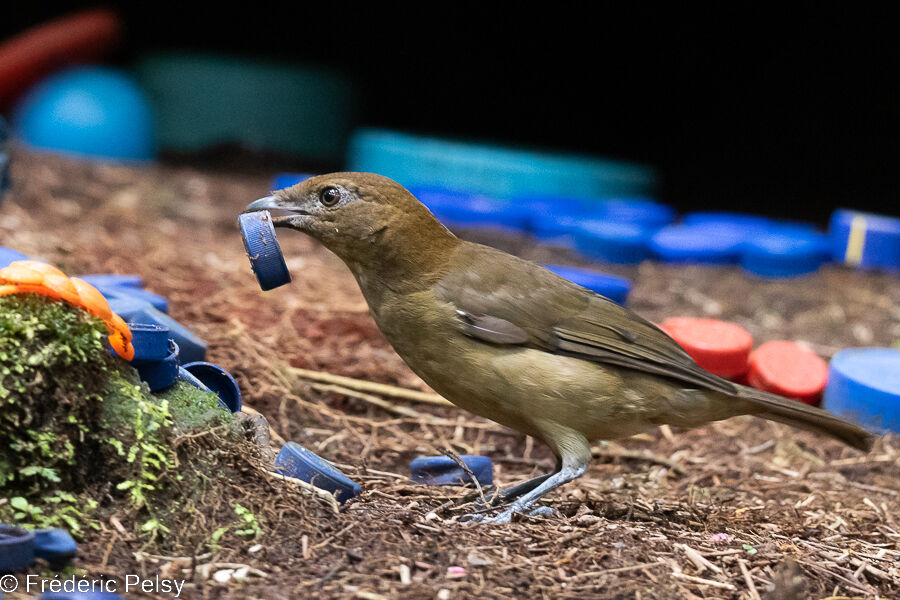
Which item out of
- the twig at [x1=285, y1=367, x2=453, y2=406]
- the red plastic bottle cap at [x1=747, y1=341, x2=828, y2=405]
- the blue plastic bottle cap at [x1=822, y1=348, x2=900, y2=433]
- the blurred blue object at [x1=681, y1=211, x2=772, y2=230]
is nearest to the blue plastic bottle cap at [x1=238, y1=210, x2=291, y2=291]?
the twig at [x1=285, y1=367, x2=453, y2=406]

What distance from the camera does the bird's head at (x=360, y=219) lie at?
4145 millimetres

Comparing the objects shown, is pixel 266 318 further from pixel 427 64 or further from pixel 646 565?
pixel 427 64

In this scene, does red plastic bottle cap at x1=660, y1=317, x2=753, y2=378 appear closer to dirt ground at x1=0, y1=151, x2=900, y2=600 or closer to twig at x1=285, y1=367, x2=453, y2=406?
dirt ground at x1=0, y1=151, x2=900, y2=600

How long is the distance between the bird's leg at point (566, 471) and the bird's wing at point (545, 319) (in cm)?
39

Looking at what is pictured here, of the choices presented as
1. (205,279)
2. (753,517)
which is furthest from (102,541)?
(205,279)

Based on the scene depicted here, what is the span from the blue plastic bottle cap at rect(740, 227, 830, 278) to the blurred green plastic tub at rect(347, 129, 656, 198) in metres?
2.43

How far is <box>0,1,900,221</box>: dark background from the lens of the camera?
13859 mm

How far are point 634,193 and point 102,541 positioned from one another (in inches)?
359

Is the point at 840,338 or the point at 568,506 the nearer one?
the point at 568,506

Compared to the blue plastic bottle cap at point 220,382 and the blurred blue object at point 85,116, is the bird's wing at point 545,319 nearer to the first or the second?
the blue plastic bottle cap at point 220,382

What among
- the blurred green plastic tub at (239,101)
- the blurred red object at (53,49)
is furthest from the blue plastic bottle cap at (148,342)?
the blurred green plastic tub at (239,101)

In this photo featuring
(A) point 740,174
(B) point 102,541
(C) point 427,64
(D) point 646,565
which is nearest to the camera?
(B) point 102,541

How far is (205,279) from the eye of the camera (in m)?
6.51

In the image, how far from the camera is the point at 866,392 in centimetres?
571
